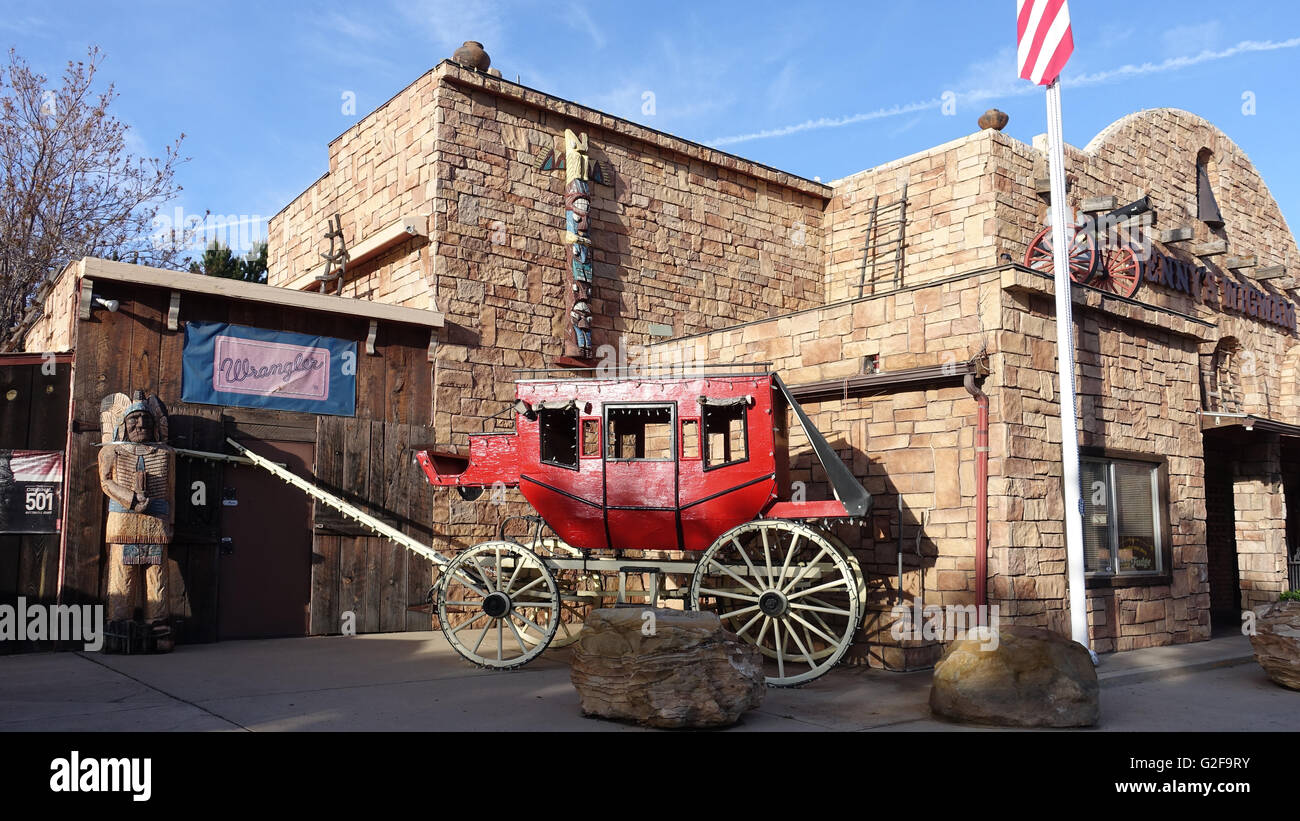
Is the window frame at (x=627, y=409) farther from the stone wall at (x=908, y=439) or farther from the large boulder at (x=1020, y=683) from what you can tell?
the large boulder at (x=1020, y=683)

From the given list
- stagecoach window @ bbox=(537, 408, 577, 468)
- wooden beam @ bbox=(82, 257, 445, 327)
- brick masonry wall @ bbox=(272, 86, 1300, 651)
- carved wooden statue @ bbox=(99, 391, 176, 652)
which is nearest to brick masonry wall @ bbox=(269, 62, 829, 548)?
brick masonry wall @ bbox=(272, 86, 1300, 651)

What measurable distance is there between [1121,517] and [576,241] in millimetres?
7434

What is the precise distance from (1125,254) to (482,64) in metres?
10.0

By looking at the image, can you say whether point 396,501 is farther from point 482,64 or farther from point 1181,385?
point 1181,385

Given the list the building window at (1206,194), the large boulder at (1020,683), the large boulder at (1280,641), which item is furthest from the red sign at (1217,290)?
the large boulder at (1020,683)

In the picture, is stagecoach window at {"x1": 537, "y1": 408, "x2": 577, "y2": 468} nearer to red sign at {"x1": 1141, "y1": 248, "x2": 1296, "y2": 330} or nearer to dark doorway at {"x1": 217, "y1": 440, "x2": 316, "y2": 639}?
dark doorway at {"x1": 217, "y1": 440, "x2": 316, "y2": 639}

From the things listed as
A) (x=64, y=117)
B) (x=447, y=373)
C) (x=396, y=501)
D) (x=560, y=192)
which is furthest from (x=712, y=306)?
(x=64, y=117)

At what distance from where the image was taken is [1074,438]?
8375 mm

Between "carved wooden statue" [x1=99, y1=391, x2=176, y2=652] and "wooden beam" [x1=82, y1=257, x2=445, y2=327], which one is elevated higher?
"wooden beam" [x1=82, y1=257, x2=445, y2=327]

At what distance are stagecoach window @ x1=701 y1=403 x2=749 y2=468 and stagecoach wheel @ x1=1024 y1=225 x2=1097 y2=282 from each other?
669 cm

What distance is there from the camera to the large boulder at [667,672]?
593cm

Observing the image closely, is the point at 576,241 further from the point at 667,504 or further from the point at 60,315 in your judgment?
the point at 60,315

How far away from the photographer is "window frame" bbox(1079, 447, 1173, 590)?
955cm

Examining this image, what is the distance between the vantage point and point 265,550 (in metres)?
10.5
